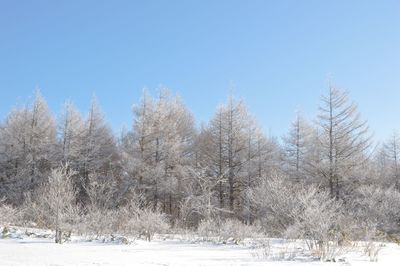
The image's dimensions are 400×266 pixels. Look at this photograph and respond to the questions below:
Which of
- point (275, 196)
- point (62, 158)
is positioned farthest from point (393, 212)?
point (62, 158)

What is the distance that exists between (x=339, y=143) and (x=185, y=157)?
39.8 ft

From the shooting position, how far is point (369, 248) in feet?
37.2

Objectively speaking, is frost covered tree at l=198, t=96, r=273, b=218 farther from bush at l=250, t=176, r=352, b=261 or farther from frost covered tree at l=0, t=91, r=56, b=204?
frost covered tree at l=0, t=91, r=56, b=204

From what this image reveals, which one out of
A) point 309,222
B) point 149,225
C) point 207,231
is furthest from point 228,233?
point 309,222

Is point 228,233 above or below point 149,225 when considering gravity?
below

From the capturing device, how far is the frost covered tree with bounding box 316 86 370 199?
30922 mm

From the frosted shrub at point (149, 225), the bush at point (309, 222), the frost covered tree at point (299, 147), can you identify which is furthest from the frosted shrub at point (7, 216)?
the frost covered tree at point (299, 147)

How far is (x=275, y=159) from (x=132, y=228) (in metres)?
20.9

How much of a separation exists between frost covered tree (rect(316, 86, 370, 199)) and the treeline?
0.07 metres

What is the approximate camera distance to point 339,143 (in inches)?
1233

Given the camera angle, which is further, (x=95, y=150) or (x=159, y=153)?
(x=95, y=150)

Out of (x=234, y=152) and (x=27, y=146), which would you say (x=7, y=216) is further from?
(x=27, y=146)

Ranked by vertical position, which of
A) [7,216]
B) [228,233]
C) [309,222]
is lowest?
[228,233]

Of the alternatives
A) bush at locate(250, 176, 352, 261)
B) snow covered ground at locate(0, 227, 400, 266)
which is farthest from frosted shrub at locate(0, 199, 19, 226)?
bush at locate(250, 176, 352, 261)
